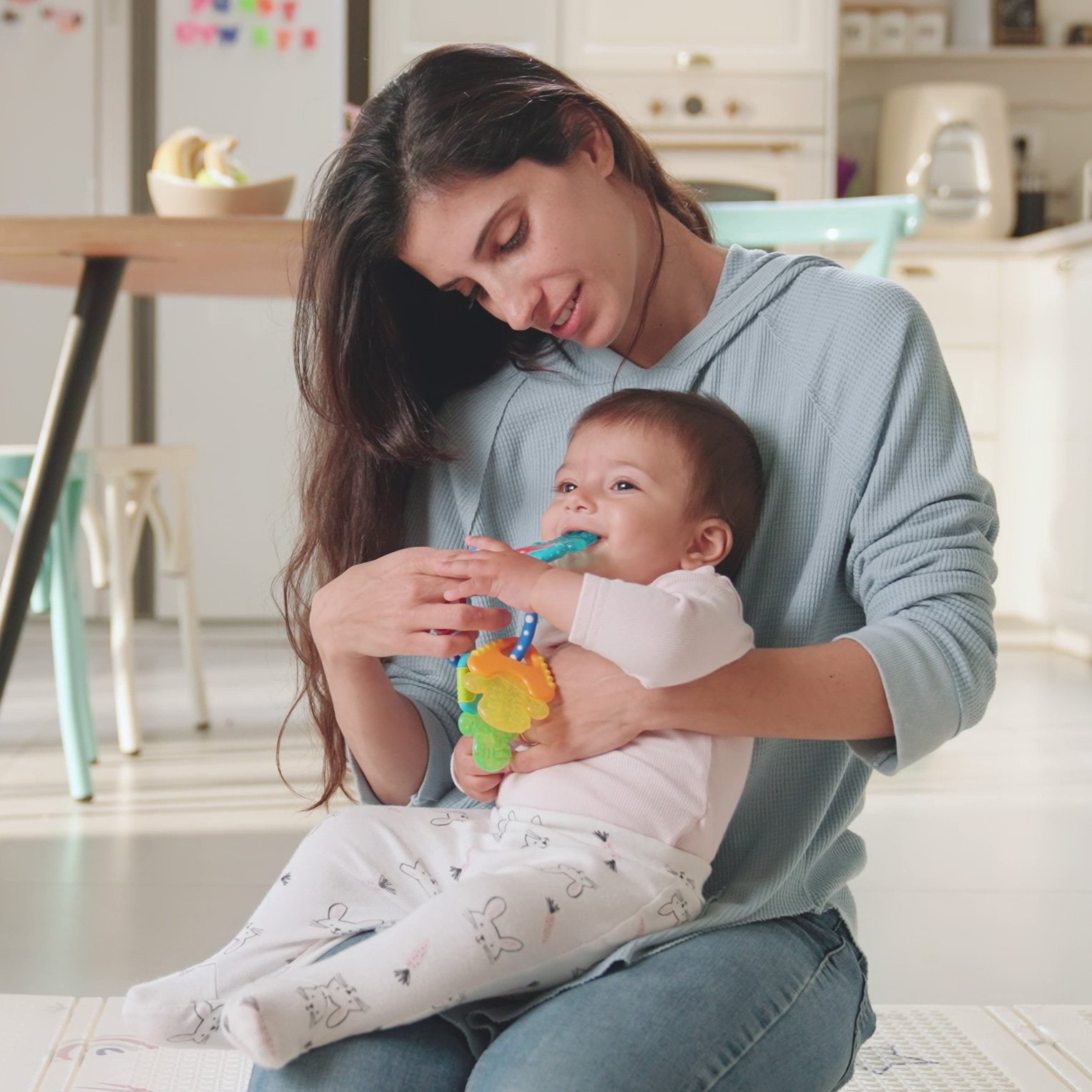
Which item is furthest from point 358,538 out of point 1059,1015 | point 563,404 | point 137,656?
point 137,656

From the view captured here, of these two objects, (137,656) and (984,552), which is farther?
(137,656)

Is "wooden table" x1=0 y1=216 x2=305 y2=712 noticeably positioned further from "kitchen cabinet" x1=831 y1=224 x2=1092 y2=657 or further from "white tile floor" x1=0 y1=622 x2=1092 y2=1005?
"kitchen cabinet" x1=831 y1=224 x2=1092 y2=657

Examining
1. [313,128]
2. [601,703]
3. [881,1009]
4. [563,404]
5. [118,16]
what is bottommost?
[881,1009]

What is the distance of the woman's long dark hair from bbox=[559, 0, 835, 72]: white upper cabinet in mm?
3170

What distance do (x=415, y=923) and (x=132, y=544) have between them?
6.82ft

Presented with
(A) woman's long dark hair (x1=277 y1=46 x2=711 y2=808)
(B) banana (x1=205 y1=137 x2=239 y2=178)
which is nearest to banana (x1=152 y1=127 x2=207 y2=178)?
(B) banana (x1=205 y1=137 x2=239 y2=178)

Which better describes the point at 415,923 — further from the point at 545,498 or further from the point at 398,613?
the point at 545,498

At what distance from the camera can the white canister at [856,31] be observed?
461cm

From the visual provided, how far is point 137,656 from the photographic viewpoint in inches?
155

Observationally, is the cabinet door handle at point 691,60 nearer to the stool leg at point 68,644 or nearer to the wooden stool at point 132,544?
the wooden stool at point 132,544

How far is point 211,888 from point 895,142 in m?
3.48

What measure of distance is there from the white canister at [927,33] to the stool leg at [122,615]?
10.2 feet

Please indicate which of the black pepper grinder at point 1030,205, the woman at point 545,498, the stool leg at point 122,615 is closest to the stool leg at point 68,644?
the stool leg at point 122,615

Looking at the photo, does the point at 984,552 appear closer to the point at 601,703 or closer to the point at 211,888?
the point at 601,703
